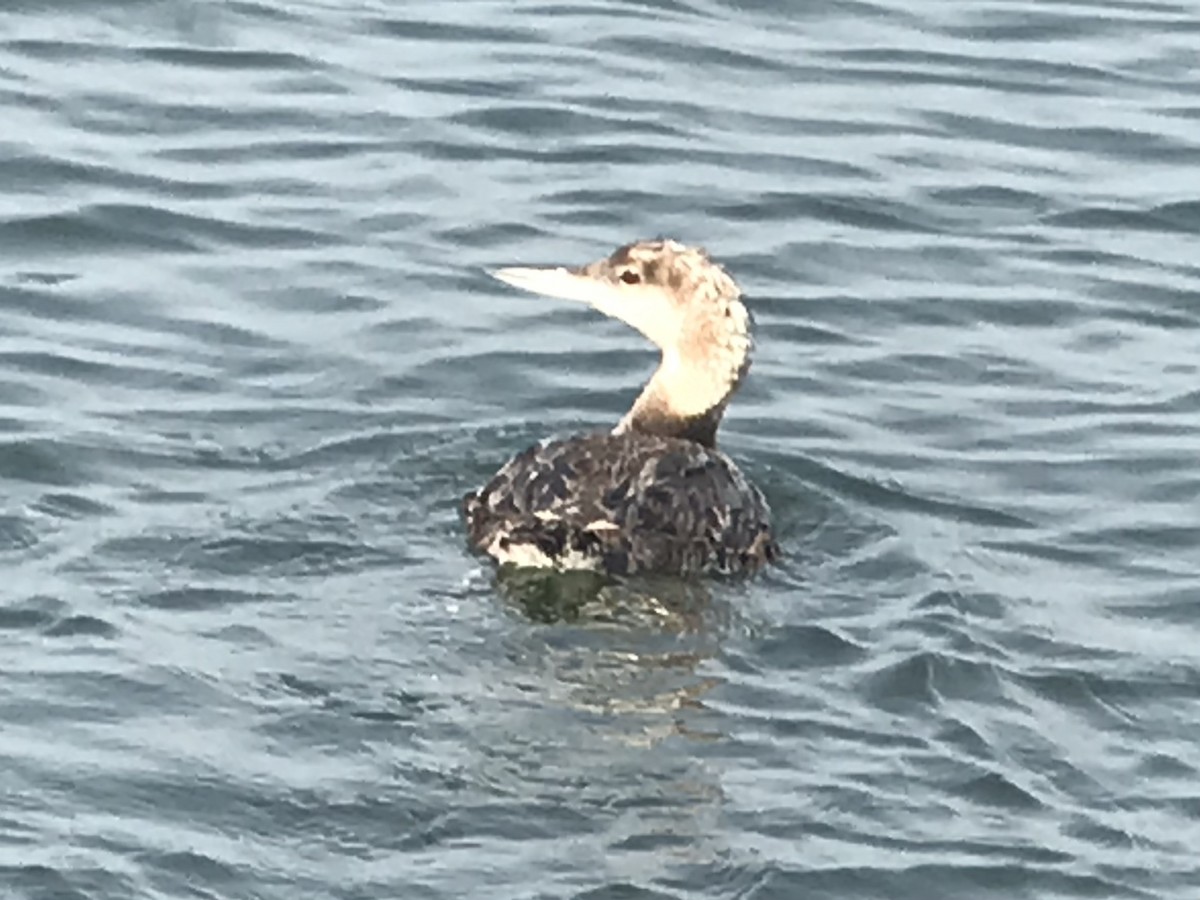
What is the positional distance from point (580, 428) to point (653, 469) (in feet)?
Answer: 5.67

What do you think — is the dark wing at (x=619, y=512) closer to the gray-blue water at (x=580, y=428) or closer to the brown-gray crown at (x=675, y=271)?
the gray-blue water at (x=580, y=428)

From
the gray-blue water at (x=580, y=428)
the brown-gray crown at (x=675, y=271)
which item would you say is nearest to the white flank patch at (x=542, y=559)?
the gray-blue water at (x=580, y=428)

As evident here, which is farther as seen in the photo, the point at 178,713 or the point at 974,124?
the point at 974,124

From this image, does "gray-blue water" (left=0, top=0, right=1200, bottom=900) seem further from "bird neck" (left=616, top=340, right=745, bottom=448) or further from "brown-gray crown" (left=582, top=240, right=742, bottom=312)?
"brown-gray crown" (left=582, top=240, right=742, bottom=312)

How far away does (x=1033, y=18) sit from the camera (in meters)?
20.4

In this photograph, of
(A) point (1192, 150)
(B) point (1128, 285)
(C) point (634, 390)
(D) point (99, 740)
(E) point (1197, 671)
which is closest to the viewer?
(D) point (99, 740)

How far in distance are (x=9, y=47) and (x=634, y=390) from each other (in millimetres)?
5068

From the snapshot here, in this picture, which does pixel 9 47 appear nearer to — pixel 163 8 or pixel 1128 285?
pixel 163 8

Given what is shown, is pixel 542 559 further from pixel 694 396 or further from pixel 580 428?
pixel 580 428

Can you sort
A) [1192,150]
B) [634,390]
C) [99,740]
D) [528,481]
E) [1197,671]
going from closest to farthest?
1. [99,740]
2. [1197,671]
3. [528,481]
4. [634,390]
5. [1192,150]

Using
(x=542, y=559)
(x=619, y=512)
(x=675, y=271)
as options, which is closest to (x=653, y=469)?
(x=619, y=512)

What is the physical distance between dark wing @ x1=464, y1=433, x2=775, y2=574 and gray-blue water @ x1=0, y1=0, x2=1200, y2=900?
17 cm

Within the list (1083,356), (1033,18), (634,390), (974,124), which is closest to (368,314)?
(634,390)

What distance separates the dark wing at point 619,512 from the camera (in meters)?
12.6
